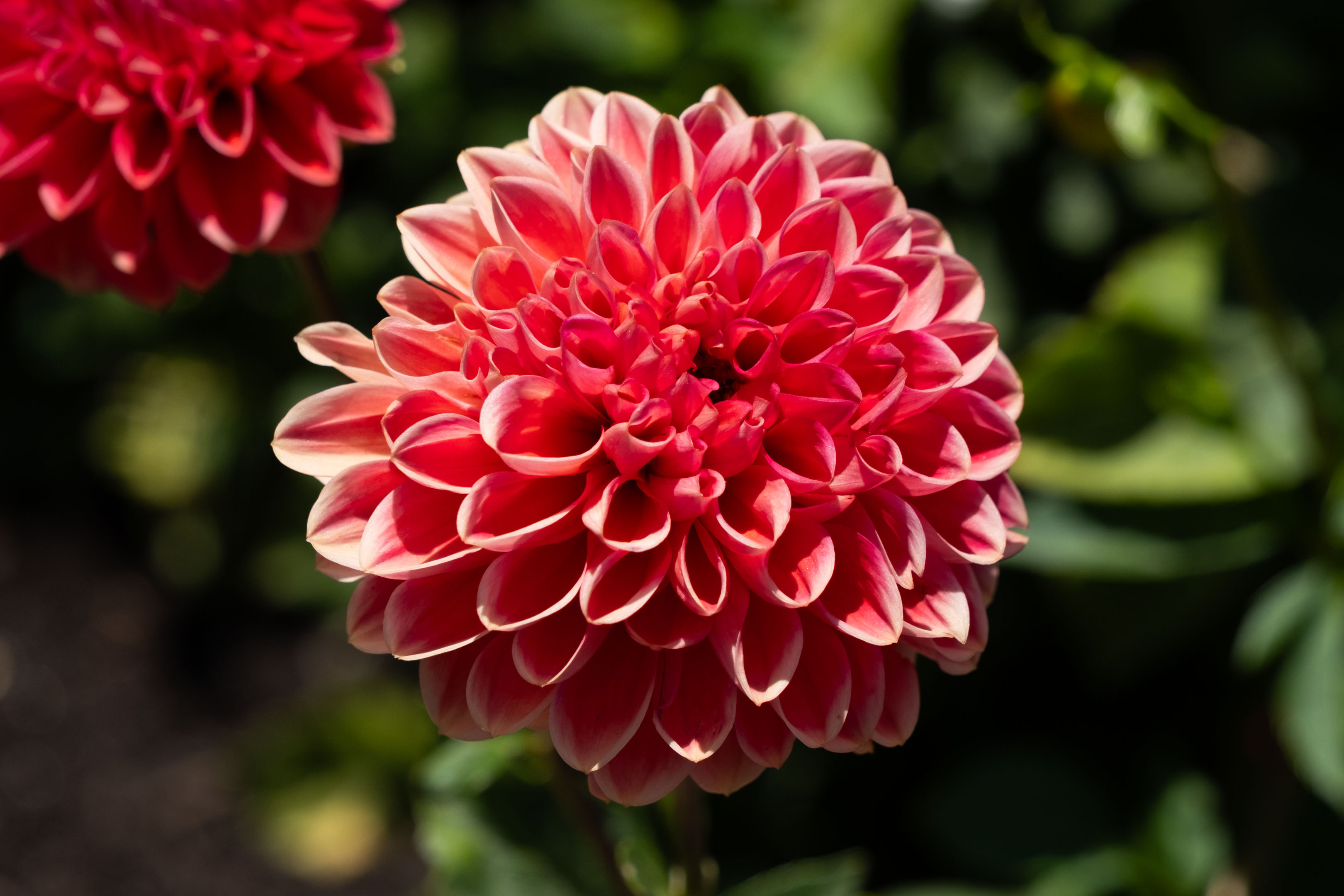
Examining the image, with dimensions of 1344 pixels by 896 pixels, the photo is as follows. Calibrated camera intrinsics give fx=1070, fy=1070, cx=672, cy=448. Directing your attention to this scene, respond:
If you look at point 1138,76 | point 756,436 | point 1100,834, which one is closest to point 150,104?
point 756,436

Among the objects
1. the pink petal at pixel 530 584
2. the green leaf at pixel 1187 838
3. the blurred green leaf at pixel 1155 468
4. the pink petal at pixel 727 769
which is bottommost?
the green leaf at pixel 1187 838

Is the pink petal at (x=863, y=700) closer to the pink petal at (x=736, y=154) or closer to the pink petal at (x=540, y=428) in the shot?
the pink petal at (x=540, y=428)

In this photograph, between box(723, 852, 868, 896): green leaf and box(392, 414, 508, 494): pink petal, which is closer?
box(392, 414, 508, 494): pink petal

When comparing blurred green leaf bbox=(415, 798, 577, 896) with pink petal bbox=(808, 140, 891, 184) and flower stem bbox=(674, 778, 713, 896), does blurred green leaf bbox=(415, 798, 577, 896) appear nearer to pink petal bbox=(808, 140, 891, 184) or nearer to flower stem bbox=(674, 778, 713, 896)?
flower stem bbox=(674, 778, 713, 896)

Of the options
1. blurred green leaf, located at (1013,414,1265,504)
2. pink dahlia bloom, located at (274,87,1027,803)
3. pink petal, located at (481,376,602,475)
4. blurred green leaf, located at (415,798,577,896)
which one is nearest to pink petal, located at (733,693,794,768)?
pink dahlia bloom, located at (274,87,1027,803)

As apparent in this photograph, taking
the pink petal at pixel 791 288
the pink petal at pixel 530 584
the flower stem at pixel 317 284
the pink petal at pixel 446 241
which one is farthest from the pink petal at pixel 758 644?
the flower stem at pixel 317 284

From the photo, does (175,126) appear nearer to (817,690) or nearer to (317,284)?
(317,284)
